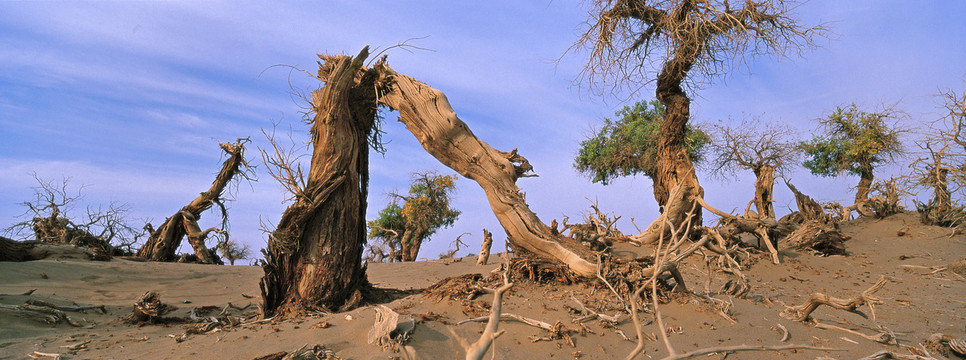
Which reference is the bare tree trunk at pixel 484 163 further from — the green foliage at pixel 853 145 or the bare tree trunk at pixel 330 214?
the green foliage at pixel 853 145

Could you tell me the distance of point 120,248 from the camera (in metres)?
13.5

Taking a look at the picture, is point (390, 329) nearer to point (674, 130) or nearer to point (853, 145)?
point (674, 130)

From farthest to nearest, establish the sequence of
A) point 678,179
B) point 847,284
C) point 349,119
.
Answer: point 678,179 < point 847,284 < point 349,119

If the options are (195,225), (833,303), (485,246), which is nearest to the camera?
(833,303)

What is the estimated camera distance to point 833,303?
5.04 metres


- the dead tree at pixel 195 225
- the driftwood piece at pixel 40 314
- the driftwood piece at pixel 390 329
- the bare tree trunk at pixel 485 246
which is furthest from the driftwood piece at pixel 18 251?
the driftwood piece at pixel 390 329

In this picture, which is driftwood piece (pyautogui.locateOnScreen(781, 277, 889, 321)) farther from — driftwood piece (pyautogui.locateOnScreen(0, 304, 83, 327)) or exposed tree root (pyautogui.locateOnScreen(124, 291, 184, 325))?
driftwood piece (pyautogui.locateOnScreen(0, 304, 83, 327))

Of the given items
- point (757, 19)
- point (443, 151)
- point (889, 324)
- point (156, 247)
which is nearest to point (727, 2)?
point (757, 19)

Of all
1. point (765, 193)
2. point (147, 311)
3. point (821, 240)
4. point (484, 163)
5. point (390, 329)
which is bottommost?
point (390, 329)

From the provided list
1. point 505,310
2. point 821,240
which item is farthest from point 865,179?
point 505,310

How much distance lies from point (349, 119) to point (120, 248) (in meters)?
10.3

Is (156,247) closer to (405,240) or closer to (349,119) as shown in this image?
(405,240)

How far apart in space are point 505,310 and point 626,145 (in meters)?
15.7

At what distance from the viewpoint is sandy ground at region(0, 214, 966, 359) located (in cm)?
432
